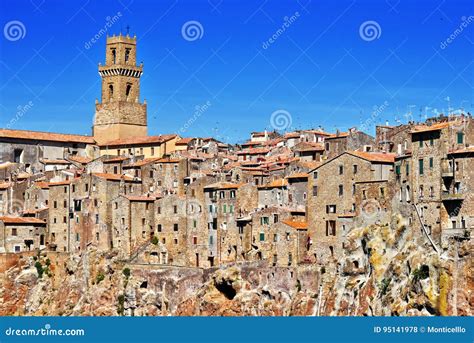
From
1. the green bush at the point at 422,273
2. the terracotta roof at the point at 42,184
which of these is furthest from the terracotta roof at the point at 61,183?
the green bush at the point at 422,273

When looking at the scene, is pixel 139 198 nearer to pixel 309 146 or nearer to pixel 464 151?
pixel 309 146

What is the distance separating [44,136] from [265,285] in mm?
37189

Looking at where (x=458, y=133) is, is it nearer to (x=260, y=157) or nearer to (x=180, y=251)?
(x=180, y=251)

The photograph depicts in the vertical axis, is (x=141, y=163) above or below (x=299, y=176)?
above

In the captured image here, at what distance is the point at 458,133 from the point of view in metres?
66.2

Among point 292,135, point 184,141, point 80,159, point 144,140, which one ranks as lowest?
point 80,159

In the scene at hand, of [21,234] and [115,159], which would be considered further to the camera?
[115,159]

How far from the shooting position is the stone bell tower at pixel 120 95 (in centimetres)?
10938

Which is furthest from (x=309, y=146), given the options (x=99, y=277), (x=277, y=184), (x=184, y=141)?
(x=99, y=277)

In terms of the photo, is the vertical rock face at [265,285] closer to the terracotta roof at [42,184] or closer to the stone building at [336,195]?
the stone building at [336,195]

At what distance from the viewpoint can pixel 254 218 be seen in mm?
77000

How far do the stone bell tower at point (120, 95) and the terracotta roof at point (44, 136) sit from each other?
244cm

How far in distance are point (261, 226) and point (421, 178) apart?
12888mm

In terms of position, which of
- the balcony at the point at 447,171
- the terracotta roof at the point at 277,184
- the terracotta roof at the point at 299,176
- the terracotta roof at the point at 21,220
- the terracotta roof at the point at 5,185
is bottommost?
the terracotta roof at the point at 21,220
